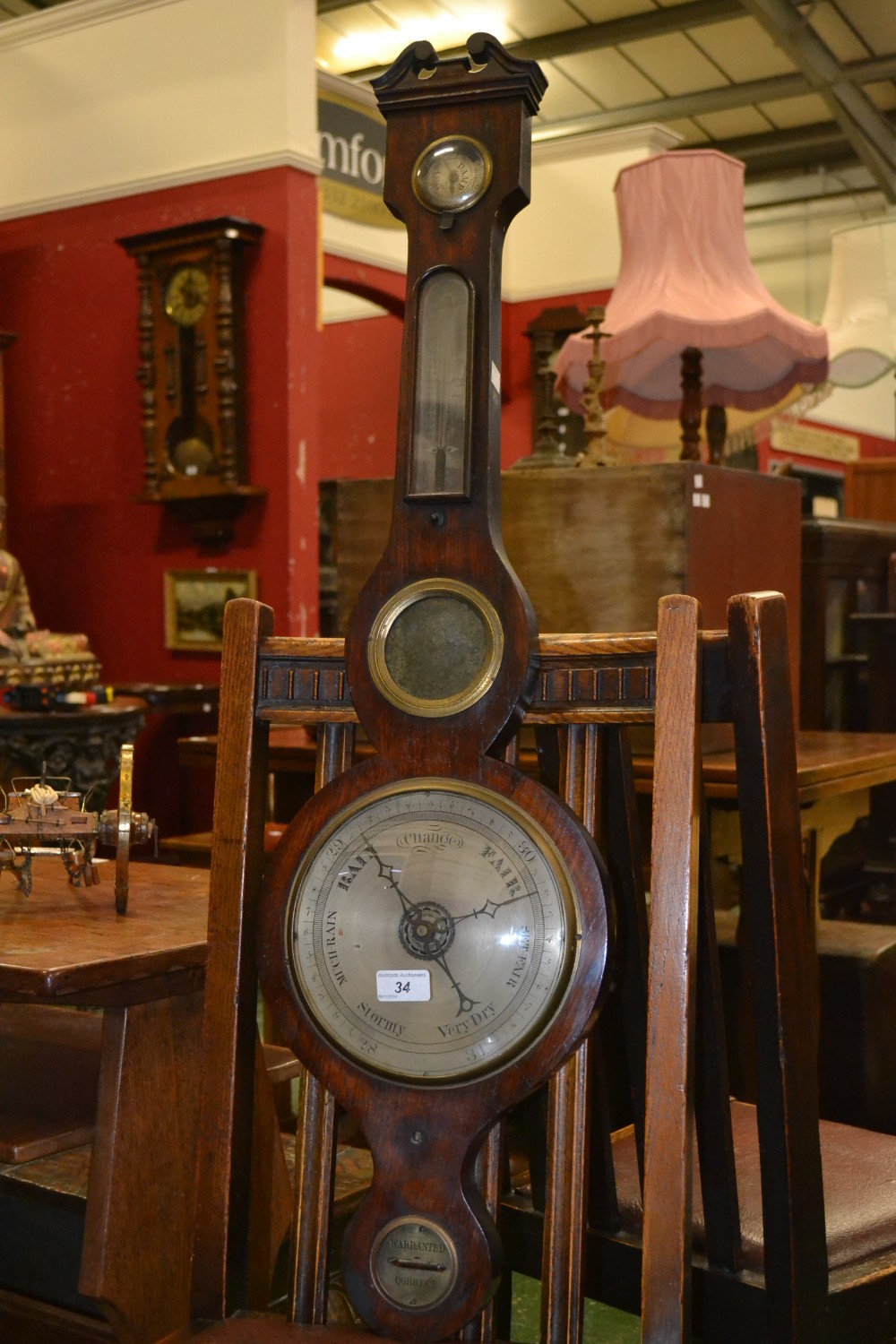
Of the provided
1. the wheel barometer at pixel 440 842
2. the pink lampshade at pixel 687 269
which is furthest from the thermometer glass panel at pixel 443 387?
the pink lampshade at pixel 687 269

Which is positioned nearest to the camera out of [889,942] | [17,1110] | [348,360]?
[17,1110]

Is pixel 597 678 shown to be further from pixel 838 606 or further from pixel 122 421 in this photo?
pixel 122 421

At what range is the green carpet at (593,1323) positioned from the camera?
2.23 m

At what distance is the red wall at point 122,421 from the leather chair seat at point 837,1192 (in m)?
3.89

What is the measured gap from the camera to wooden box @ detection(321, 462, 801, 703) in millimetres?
2703

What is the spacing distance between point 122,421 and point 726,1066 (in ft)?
16.6

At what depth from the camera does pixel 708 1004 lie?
4.24ft

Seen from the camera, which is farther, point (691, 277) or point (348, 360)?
point (348, 360)

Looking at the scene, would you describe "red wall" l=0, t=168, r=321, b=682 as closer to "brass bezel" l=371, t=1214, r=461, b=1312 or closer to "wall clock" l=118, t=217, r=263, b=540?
"wall clock" l=118, t=217, r=263, b=540

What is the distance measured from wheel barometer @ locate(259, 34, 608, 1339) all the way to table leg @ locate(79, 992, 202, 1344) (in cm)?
51

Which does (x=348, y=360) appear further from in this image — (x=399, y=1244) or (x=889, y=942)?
(x=399, y=1244)

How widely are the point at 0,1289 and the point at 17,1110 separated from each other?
31cm

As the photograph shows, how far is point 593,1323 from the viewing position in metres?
2.28

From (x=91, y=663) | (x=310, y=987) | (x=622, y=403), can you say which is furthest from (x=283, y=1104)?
(x=91, y=663)
